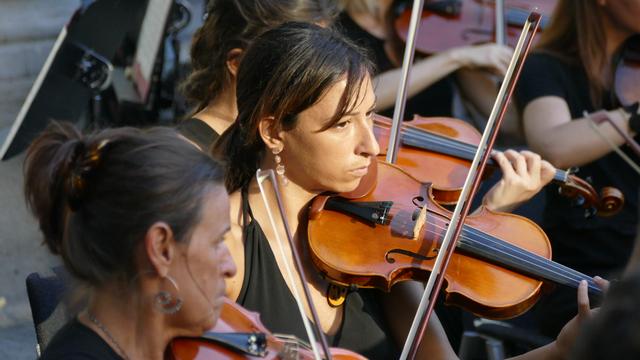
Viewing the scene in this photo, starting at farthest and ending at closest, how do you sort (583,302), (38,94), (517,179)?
(38,94) → (517,179) → (583,302)

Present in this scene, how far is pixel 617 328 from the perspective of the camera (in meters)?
0.95

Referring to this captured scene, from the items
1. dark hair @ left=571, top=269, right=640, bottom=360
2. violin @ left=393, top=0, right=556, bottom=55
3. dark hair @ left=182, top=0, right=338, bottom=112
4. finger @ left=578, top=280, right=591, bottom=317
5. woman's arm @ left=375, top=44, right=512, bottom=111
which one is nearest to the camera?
dark hair @ left=571, top=269, right=640, bottom=360

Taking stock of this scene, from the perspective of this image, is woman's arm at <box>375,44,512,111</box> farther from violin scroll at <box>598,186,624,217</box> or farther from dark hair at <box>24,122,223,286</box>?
dark hair at <box>24,122,223,286</box>

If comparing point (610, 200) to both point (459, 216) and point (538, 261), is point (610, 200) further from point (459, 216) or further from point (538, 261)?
point (459, 216)

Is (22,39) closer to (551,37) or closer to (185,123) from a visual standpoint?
(185,123)

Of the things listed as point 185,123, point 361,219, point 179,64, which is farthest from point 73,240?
point 179,64

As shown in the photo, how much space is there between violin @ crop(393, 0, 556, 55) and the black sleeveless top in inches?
61.5

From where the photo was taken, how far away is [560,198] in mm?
2699

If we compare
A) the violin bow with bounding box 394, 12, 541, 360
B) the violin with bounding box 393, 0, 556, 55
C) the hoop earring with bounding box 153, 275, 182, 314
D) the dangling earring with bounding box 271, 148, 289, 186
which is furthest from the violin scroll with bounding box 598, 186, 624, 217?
the hoop earring with bounding box 153, 275, 182, 314

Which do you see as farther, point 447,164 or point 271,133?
point 447,164

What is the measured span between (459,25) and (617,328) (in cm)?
254

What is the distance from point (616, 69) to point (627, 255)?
482 millimetres

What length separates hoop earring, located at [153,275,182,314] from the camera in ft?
4.72

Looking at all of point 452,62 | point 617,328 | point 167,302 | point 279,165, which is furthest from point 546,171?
point 617,328
